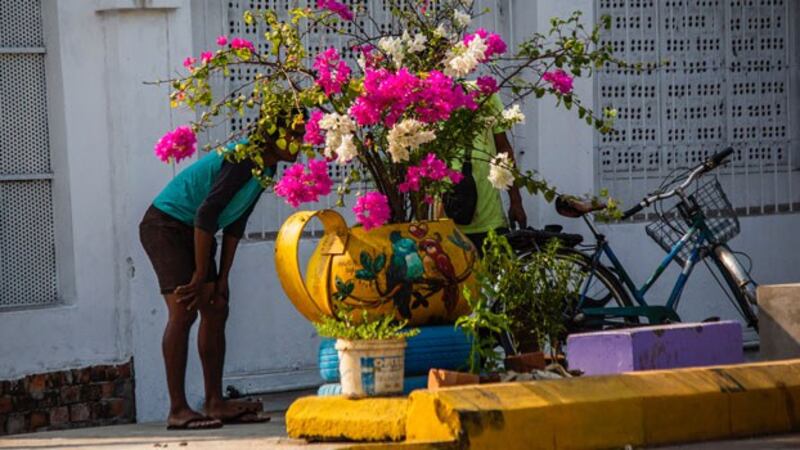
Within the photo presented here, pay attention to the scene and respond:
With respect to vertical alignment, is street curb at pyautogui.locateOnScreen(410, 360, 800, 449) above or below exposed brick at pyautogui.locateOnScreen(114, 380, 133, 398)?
above

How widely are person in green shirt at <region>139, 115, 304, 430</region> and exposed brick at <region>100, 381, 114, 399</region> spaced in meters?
1.25

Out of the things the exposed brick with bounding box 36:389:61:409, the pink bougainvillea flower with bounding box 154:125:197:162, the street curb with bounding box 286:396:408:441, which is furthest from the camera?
the exposed brick with bounding box 36:389:61:409

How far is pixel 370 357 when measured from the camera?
26.2ft

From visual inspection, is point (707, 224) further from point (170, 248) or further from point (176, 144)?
point (176, 144)

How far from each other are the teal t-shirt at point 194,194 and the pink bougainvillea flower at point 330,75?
110 cm

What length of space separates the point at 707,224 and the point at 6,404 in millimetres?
4253

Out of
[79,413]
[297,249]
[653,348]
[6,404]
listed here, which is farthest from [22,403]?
[653,348]

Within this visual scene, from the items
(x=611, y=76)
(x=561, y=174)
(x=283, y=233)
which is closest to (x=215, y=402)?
(x=283, y=233)

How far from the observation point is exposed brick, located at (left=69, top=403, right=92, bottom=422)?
1042 cm

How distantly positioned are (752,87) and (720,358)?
4.29 meters

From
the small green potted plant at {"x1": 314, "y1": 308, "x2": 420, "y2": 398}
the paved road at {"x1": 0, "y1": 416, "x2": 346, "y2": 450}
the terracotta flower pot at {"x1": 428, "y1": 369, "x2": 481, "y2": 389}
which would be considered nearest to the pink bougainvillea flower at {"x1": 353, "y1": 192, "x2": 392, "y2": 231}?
the small green potted plant at {"x1": 314, "y1": 308, "x2": 420, "y2": 398}

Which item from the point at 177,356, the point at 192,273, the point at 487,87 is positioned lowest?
the point at 177,356

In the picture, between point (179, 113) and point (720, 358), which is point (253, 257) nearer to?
point (179, 113)

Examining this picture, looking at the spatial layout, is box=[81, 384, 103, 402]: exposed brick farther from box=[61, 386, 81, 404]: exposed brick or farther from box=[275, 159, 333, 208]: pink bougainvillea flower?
box=[275, 159, 333, 208]: pink bougainvillea flower
